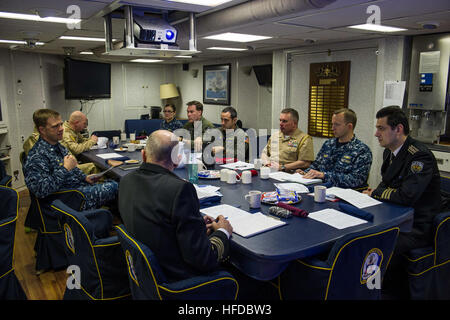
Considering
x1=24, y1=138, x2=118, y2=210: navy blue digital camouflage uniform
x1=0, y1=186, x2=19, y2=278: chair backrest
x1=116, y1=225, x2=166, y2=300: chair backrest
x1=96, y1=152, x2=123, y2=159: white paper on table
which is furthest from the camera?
x1=96, y1=152, x2=123, y2=159: white paper on table

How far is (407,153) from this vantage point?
8.09 ft

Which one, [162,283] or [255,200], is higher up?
[255,200]

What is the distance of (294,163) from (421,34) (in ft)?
6.86

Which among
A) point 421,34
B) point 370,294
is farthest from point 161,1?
point 421,34

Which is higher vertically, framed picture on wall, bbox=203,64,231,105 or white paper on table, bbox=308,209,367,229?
framed picture on wall, bbox=203,64,231,105

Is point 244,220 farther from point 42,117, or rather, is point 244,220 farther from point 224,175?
point 42,117

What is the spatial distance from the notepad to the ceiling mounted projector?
5.32 ft

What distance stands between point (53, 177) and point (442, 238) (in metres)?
2.88

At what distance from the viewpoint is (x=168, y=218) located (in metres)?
1.63

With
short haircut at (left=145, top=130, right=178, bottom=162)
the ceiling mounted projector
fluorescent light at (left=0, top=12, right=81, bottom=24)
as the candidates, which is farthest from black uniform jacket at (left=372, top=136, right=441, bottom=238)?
fluorescent light at (left=0, top=12, right=81, bottom=24)

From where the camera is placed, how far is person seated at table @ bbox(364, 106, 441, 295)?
2332 mm

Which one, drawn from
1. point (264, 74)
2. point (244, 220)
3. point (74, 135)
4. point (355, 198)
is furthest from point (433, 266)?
point (264, 74)

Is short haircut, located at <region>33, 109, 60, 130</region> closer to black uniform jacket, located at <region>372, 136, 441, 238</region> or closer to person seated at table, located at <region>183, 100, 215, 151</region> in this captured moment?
person seated at table, located at <region>183, 100, 215, 151</region>

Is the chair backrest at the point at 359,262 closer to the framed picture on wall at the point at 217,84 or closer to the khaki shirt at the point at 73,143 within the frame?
the khaki shirt at the point at 73,143
